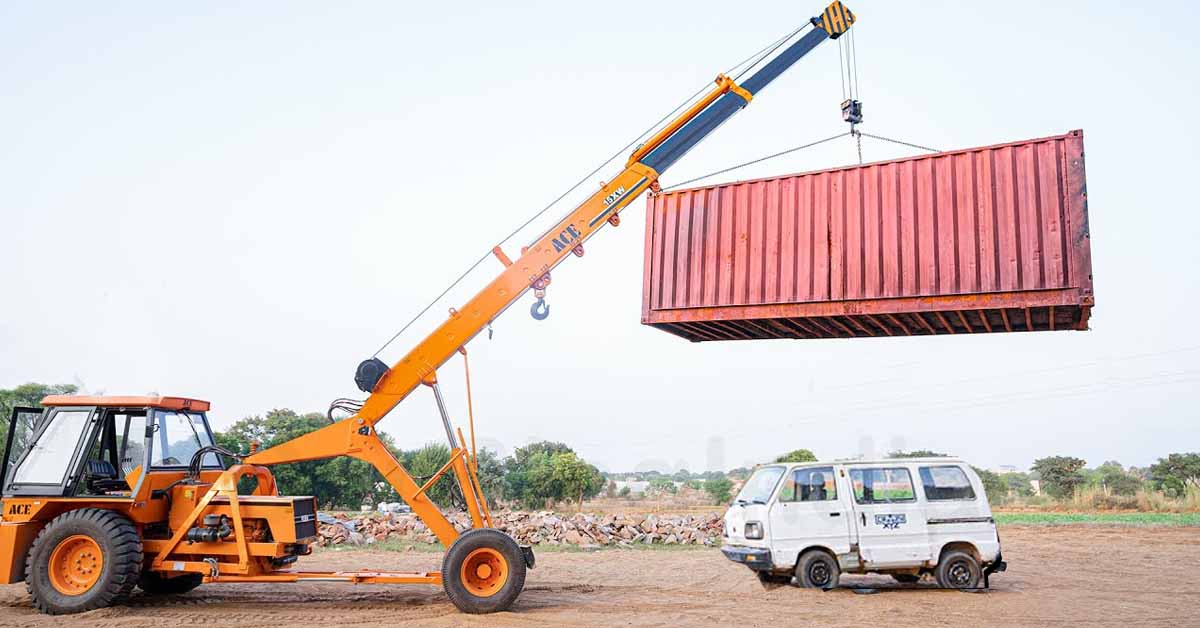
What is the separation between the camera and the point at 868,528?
10.2 meters

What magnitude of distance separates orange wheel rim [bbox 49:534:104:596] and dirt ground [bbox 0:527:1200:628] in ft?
1.10

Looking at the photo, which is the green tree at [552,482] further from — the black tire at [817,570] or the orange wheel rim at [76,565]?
the orange wheel rim at [76,565]

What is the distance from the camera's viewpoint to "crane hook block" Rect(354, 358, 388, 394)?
9.91 meters

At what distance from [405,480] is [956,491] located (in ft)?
22.8

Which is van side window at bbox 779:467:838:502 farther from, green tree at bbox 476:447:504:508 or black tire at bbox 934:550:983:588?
green tree at bbox 476:447:504:508

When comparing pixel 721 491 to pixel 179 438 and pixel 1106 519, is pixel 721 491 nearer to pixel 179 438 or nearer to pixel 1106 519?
pixel 1106 519

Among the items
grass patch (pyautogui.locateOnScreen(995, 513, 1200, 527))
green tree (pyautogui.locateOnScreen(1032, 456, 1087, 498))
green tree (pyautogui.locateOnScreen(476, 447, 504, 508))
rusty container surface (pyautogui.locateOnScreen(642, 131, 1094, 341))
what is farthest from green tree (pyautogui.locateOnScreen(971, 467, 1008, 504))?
rusty container surface (pyautogui.locateOnScreen(642, 131, 1094, 341))

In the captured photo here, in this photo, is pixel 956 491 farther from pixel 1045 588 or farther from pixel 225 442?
pixel 225 442

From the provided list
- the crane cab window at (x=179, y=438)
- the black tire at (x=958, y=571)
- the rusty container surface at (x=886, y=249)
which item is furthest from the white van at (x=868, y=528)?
the crane cab window at (x=179, y=438)

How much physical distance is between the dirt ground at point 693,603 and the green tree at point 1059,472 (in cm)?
2171

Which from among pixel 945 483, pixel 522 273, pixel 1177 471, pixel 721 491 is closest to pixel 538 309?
pixel 522 273

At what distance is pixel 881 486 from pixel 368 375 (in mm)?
6590

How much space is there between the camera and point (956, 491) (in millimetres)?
10438

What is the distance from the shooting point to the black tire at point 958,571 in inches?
401
